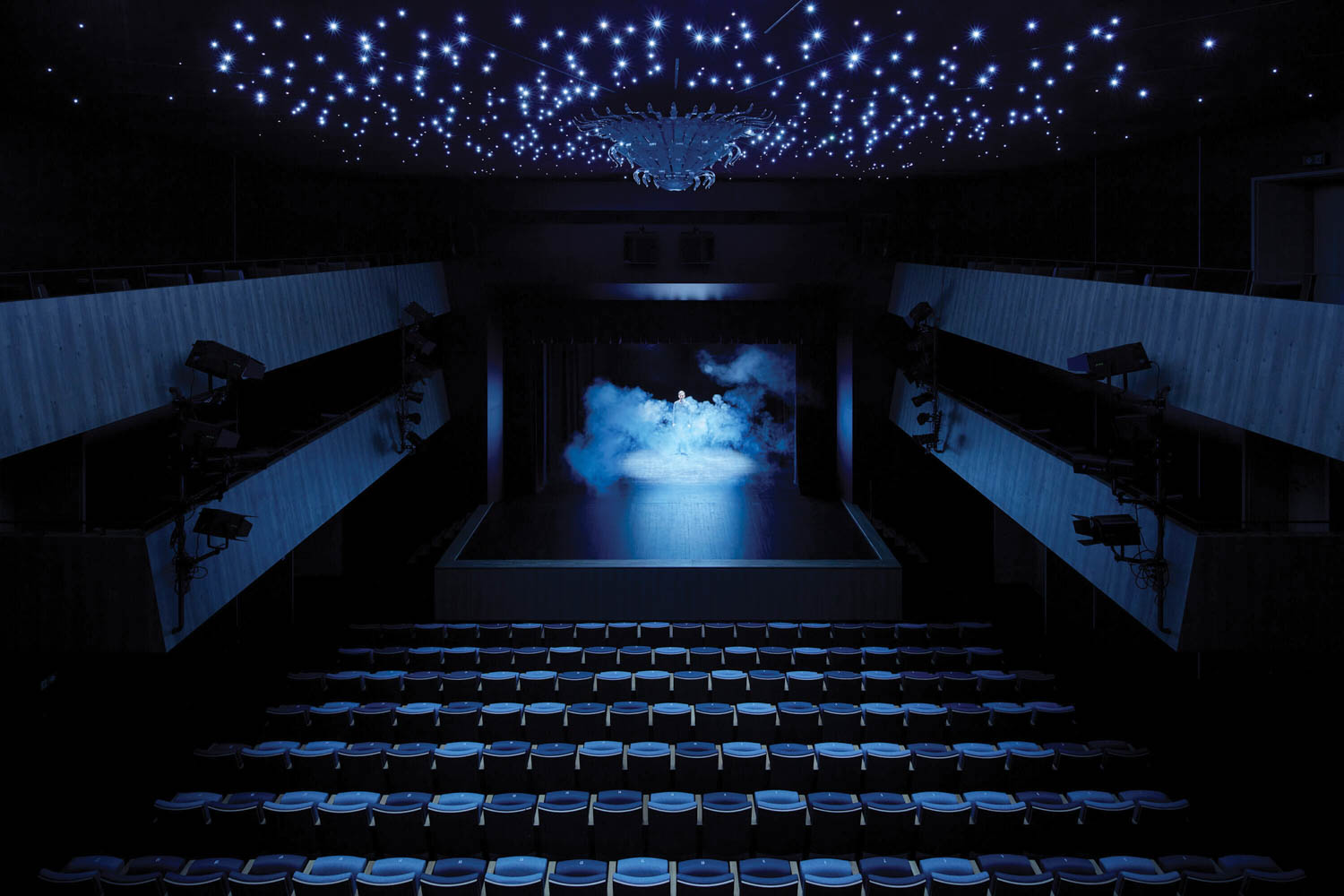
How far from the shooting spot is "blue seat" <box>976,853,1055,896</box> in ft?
24.9

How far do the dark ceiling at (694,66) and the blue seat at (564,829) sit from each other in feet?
22.2

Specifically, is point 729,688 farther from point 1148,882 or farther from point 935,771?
point 1148,882

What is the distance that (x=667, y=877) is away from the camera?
7676 mm

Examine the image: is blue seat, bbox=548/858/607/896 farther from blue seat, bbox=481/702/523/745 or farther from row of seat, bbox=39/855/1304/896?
blue seat, bbox=481/702/523/745

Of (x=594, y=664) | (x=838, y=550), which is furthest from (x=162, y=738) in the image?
(x=838, y=550)

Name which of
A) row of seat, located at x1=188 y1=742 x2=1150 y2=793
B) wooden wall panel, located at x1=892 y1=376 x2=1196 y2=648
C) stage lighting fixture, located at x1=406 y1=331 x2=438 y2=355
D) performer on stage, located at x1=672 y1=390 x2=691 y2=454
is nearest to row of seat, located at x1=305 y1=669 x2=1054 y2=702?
wooden wall panel, located at x1=892 y1=376 x2=1196 y2=648

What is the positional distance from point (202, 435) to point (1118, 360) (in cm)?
888

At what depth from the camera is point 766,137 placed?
51.3 ft

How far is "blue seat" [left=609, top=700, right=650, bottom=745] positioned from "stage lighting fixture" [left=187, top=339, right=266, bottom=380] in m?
5.24

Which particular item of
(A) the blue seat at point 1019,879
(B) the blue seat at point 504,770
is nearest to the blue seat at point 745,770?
(B) the blue seat at point 504,770

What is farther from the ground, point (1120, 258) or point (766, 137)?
point (766, 137)

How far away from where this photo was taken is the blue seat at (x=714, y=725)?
11.3 meters

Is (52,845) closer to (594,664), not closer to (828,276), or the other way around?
(594,664)

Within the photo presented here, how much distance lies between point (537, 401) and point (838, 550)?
29.0 feet
